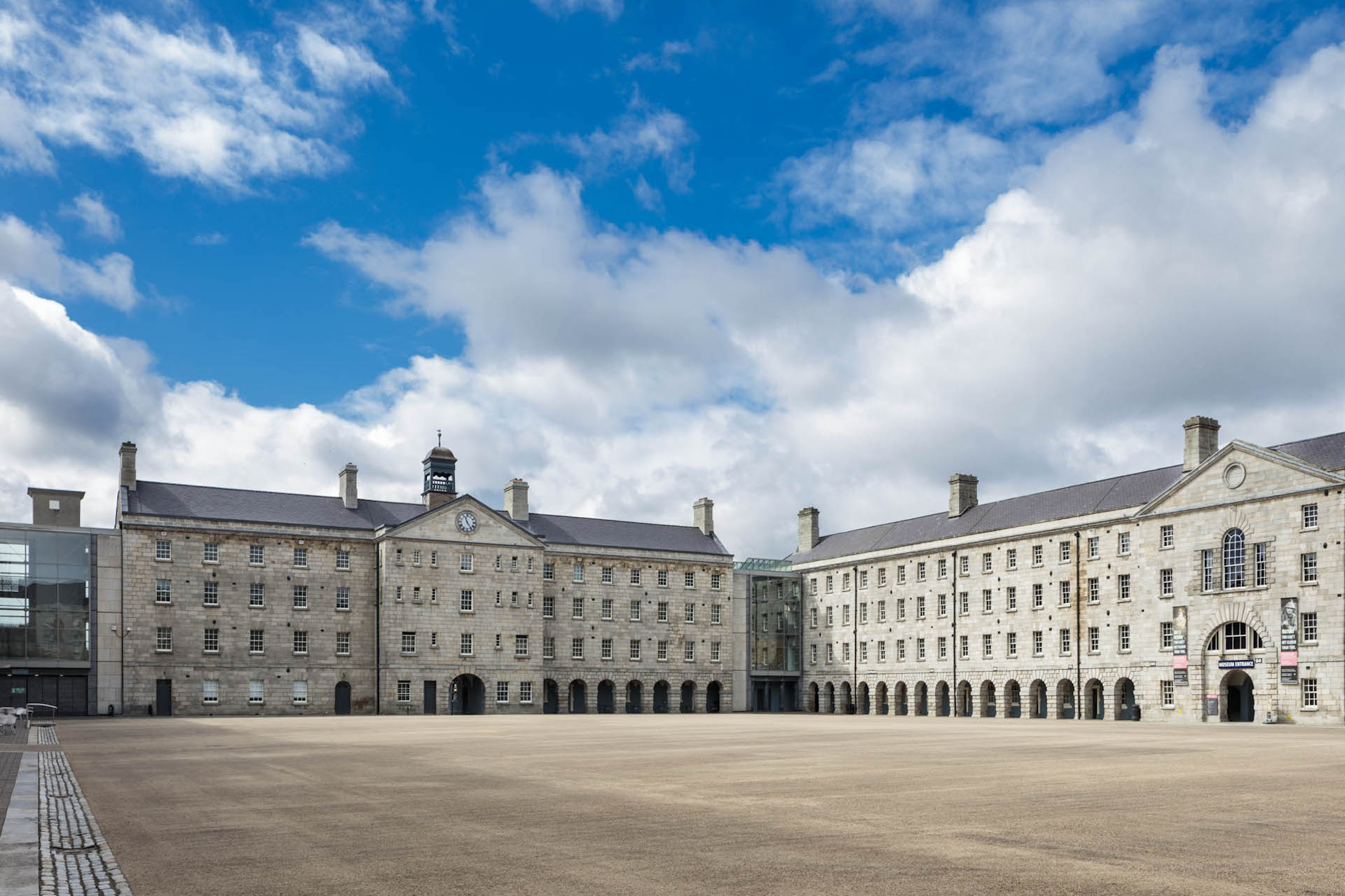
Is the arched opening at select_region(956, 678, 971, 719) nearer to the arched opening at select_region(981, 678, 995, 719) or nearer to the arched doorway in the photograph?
the arched opening at select_region(981, 678, 995, 719)

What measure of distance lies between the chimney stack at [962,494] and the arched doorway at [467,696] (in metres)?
33.5

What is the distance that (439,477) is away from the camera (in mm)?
82688

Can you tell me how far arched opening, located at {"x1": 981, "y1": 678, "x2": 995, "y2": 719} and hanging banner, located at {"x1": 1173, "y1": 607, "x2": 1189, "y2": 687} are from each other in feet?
47.1

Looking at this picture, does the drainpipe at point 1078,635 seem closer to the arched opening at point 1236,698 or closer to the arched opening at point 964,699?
the arched opening at point 1236,698

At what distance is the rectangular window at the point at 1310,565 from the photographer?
183 feet

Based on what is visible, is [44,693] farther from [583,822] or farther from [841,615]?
[583,822]

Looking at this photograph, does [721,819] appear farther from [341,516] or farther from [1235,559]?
[341,516]

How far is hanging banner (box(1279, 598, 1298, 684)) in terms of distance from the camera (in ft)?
182

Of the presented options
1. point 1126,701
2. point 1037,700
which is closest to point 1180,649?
point 1126,701

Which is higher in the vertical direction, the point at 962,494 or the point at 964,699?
the point at 962,494

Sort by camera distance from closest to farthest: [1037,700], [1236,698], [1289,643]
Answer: [1289,643] < [1236,698] < [1037,700]

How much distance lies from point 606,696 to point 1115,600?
35221 mm

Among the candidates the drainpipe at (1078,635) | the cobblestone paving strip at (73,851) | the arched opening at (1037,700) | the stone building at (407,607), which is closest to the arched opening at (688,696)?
the stone building at (407,607)

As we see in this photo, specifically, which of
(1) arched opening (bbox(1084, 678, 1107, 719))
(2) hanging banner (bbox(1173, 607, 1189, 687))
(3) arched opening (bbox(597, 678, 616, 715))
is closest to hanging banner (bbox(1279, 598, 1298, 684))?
(2) hanging banner (bbox(1173, 607, 1189, 687))
